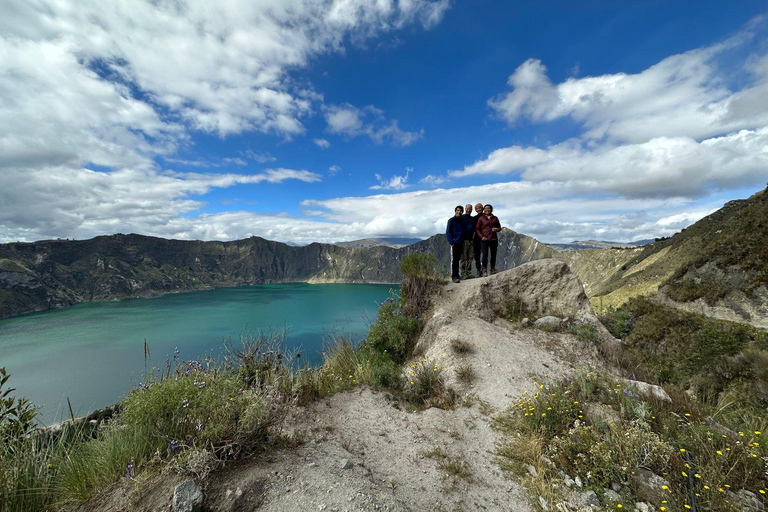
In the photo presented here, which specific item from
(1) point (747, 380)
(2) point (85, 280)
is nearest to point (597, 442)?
(1) point (747, 380)

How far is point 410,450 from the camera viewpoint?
4.58 meters

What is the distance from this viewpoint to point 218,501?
293cm

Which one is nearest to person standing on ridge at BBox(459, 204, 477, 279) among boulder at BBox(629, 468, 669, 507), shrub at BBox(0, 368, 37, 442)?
boulder at BBox(629, 468, 669, 507)

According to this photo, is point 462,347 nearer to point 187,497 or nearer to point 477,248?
point 477,248

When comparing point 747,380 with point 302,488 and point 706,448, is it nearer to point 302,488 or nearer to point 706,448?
point 706,448

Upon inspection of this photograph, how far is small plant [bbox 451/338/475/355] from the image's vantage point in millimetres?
7480

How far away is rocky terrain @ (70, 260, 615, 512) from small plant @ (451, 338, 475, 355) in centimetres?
9

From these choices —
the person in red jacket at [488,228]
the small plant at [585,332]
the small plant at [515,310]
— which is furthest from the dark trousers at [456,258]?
the small plant at [585,332]

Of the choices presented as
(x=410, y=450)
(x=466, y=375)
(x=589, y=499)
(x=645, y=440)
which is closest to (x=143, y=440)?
(x=410, y=450)

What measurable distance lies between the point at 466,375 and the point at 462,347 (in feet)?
2.88

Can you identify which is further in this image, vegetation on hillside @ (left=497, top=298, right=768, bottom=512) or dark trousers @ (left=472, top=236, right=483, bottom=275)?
dark trousers @ (left=472, top=236, right=483, bottom=275)

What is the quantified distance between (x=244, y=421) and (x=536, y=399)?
4.59m

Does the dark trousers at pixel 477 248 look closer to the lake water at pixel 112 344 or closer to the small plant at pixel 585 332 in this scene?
the small plant at pixel 585 332

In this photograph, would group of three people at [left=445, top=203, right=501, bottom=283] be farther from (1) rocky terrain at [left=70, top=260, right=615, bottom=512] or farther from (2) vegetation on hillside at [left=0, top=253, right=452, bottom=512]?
(2) vegetation on hillside at [left=0, top=253, right=452, bottom=512]
